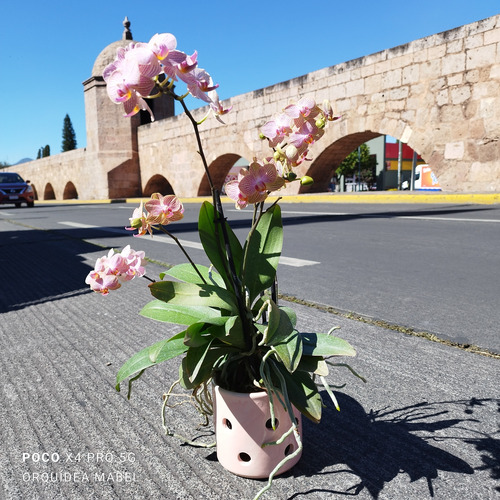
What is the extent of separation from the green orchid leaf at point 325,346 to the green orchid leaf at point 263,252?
0.51ft

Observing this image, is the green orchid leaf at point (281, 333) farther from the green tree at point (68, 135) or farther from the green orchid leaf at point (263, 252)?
the green tree at point (68, 135)

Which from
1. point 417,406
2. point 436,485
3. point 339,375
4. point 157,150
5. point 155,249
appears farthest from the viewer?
point 157,150

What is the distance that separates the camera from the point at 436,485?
96cm

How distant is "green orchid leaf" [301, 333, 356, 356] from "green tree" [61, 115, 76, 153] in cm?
7673

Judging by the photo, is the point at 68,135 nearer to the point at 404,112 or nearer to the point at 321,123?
the point at 404,112

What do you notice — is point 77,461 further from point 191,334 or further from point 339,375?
point 339,375

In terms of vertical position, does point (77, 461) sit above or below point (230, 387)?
below

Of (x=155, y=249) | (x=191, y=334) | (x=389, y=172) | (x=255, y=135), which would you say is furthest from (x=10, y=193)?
(x=389, y=172)

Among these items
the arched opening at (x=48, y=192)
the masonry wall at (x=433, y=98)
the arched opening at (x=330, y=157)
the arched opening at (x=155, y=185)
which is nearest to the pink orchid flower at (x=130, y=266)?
the masonry wall at (x=433, y=98)

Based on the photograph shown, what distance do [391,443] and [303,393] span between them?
0.30 metres

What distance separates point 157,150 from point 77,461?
2010cm

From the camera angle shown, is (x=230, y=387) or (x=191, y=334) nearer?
(x=191, y=334)

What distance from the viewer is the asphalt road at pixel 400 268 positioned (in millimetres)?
2078

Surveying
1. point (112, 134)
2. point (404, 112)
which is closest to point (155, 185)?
point (112, 134)
